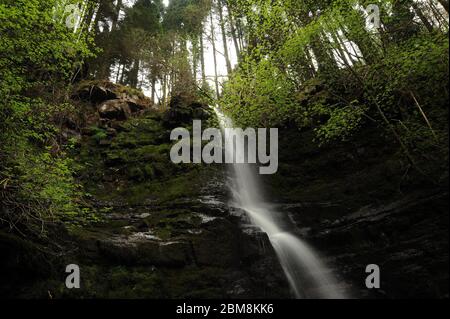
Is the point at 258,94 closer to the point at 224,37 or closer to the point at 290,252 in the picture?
the point at 290,252

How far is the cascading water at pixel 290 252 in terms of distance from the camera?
8.52m

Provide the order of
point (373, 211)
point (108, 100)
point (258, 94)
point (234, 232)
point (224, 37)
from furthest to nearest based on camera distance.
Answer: point (224, 37) < point (108, 100) < point (258, 94) < point (373, 211) < point (234, 232)

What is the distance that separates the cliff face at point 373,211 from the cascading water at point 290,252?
42 centimetres

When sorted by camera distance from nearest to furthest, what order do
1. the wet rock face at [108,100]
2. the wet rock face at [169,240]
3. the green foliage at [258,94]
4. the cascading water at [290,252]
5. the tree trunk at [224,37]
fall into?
the wet rock face at [169,240] → the cascading water at [290,252] → the green foliage at [258,94] → the wet rock face at [108,100] → the tree trunk at [224,37]

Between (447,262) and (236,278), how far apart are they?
205 inches

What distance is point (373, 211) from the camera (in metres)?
9.57

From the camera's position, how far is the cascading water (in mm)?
8523

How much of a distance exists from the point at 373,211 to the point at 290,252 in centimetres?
283

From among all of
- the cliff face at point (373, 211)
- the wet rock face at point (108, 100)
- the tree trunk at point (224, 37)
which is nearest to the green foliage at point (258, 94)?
the cliff face at point (373, 211)

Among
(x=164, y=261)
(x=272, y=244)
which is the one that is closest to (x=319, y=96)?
(x=272, y=244)

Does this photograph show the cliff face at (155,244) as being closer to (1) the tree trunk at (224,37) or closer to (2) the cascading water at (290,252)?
(2) the cascading water at (290,252)

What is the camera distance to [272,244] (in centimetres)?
942

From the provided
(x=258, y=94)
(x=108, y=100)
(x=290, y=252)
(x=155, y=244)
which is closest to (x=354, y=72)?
(x=258, y=94)

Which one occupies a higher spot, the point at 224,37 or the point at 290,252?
the point at 224,37
